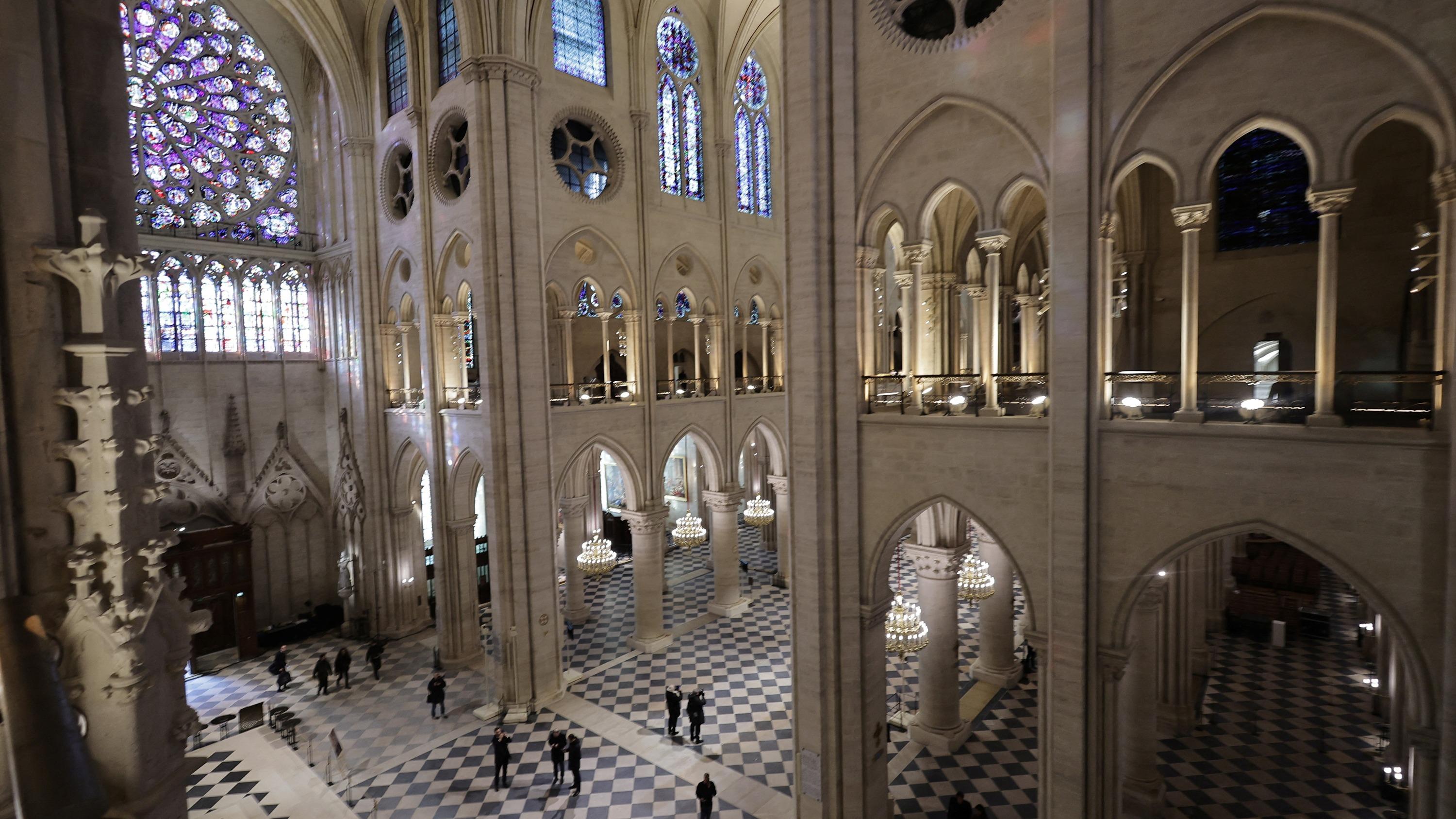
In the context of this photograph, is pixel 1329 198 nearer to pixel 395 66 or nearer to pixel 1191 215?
pixel 1191 215

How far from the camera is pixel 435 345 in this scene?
17641 mm

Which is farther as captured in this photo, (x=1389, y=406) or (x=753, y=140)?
(x=753, y=140)

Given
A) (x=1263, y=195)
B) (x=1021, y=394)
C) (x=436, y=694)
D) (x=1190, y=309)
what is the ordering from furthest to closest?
(x=436, y=694)
(x=1263, y=195)
(x=1021, y=394)
(x=1190, y=309)

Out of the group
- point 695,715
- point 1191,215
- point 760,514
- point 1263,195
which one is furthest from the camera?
point 760,514

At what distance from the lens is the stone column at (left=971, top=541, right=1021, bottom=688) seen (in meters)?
15.3

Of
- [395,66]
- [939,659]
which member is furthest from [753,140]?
[939,659]

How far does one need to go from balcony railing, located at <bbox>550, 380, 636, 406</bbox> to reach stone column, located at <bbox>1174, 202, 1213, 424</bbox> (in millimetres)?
12041

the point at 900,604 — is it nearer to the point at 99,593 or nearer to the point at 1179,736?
the point at 1179,736

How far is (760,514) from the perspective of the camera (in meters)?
20.5

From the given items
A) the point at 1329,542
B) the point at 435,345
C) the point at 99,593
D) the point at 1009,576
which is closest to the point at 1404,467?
the point at 1329,542

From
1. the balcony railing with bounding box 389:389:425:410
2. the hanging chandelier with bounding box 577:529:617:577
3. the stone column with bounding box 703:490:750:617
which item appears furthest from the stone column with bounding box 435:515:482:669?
the stone column with bounding box 703:490:750:617

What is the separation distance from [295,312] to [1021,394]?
2162 centimetres

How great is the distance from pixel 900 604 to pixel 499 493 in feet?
29.1

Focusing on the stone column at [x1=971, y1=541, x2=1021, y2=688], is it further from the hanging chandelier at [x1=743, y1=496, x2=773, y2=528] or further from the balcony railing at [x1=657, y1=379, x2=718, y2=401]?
the balcony railing at [x1=657, y1=379, x2=718, y2=401]
